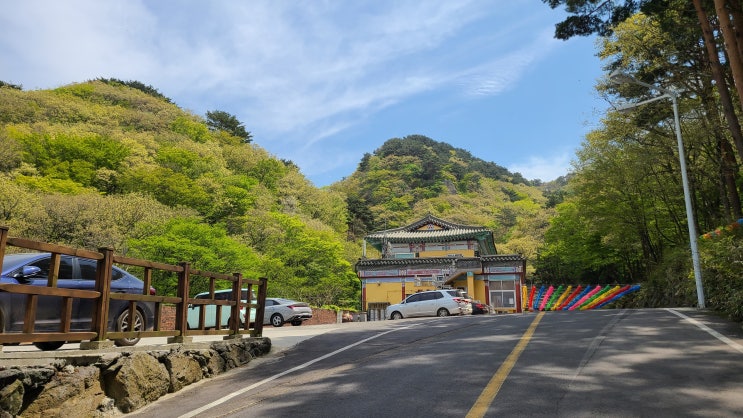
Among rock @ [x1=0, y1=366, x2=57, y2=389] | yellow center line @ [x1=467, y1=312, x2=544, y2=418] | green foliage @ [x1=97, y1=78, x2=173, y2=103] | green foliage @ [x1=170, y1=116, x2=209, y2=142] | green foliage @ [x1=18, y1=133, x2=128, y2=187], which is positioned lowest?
yellow center line @ [x1=467, y1=312, x2=544, y2=418]

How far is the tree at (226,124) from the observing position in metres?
89.1

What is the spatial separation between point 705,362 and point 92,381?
7863mm

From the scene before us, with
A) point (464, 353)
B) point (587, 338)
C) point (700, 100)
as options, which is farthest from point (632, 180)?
point (464, 353)

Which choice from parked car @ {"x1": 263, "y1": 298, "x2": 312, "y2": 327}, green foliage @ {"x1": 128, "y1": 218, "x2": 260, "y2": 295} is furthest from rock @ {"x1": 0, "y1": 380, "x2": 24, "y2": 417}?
green foliage @ {"x1": 128, "y1": 218, "x2": 260, "y2": 295}

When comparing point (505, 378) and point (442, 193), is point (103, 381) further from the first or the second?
point (442, 193)

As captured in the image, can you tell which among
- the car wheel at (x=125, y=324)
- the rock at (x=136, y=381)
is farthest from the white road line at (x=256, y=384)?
the car wheel at (x=125, y=324)

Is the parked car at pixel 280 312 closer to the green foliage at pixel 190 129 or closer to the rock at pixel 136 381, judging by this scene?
the rock at pixel 136 381

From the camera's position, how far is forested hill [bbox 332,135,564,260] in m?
77.3

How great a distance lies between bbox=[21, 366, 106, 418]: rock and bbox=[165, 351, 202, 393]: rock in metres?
1.40

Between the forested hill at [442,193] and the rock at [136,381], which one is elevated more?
the forested hill at [442,193]

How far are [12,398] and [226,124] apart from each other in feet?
294

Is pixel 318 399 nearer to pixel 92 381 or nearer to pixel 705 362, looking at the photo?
pixel 92 381

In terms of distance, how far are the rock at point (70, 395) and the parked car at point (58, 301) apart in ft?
3.41

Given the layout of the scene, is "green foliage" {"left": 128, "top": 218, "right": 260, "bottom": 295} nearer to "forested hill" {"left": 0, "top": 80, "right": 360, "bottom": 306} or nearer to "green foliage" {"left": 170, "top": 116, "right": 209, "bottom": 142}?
"forested hill" {"left": 0, "top": 80, "right": 360, "bottom": 306}
